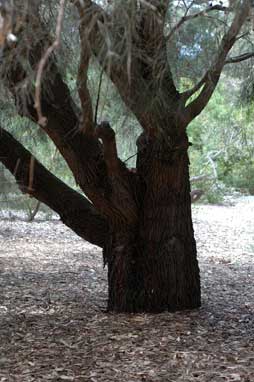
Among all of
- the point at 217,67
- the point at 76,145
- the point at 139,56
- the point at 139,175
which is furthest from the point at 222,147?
the point at 139,56

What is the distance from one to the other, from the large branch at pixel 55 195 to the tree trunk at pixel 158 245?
0.78 feet

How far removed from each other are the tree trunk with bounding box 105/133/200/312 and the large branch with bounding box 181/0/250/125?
51 centimetres

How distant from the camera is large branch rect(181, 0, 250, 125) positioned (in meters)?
4.25

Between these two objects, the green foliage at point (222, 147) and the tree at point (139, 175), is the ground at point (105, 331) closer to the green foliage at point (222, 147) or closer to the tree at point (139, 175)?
the tree at point (139, 175)

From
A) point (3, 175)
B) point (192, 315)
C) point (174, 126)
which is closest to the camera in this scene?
point (174, 126)

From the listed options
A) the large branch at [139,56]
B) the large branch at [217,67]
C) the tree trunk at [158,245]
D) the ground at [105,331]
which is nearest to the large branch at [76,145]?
the tree trunk at [158,245]

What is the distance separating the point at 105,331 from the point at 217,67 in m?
2.42

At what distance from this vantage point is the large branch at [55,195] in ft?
20.2

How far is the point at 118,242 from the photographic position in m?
6.19

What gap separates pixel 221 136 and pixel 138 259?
9.50 m

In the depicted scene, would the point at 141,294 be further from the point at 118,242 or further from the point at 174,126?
the point at 174,126

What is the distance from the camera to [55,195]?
6285 mm

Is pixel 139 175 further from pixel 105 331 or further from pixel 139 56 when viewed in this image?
pixel 139 56

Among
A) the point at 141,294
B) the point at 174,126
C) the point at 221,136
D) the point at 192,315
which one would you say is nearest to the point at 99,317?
the point at 141,294
